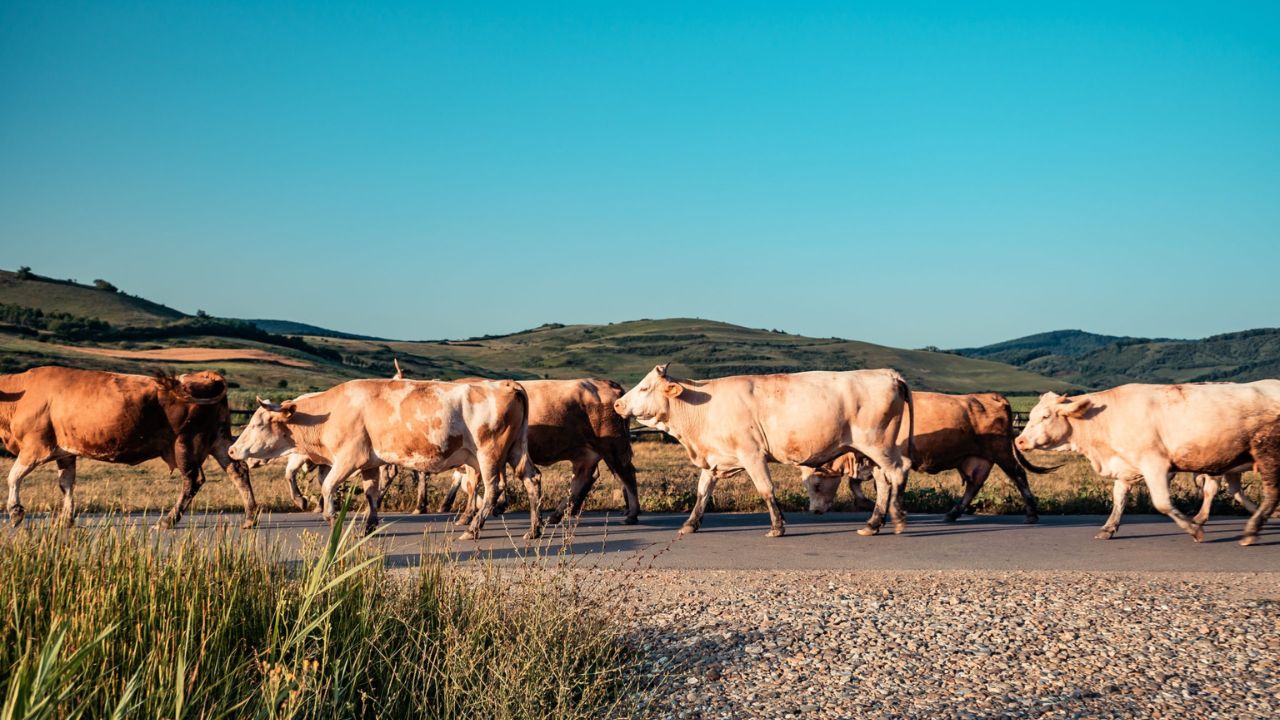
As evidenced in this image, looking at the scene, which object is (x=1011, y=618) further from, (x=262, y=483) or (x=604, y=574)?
(x=262, y=483)

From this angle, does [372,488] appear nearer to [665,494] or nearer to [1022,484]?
[665,494]

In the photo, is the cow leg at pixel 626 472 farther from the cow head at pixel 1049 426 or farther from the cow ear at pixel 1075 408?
the cow ear at pixel 1075 408

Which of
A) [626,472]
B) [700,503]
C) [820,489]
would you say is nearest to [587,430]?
[626,472]

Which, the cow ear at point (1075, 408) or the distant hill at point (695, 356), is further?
the distant hill at point (695, 356)

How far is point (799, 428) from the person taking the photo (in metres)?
13.3

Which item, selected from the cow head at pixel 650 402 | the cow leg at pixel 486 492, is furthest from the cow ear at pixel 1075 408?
the cow leg at pixel 486 492

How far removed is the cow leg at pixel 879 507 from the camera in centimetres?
1298

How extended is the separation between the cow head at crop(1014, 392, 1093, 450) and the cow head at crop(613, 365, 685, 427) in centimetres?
483

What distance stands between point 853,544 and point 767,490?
133 cm

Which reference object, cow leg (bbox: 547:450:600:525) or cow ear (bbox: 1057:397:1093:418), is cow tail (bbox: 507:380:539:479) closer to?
cow leg (bbox: 547:450:600:525)

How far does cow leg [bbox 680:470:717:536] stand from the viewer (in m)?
13.1

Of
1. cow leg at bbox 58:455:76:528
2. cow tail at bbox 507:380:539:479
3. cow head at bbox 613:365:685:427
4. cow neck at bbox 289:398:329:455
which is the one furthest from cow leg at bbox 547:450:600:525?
cow leg at bbox 58:455:76:528

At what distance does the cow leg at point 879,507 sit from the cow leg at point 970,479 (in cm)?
163

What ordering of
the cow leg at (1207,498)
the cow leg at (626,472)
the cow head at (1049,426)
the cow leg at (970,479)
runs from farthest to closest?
the cow leg at (970,479)
the cow leg at (626,472)
the cow head at (1049,426)
the cow leg at (1207,498)
